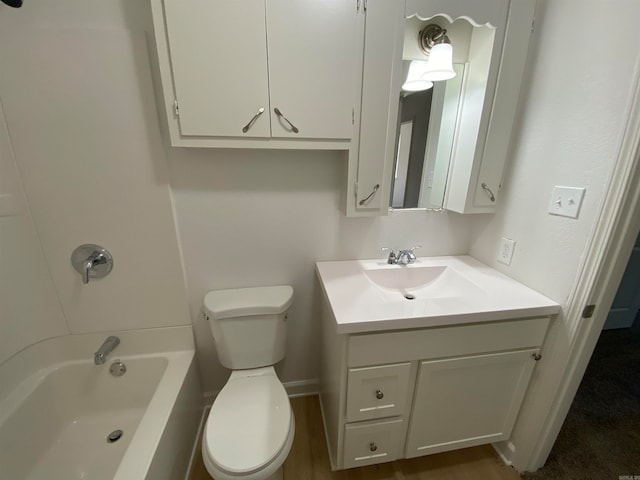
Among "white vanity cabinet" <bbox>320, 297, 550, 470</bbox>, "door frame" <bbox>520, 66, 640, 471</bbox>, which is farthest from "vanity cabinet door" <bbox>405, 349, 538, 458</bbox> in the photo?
"door frame" <bbox>520, 66, 640, 471</bbox>

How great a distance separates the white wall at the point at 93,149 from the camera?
0.94m

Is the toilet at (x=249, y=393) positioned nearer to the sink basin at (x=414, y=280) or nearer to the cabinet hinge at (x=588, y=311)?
the sink basin at (x=414, y=280)

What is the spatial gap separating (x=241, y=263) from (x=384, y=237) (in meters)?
0.75

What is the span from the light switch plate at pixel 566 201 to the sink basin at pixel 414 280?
44cm

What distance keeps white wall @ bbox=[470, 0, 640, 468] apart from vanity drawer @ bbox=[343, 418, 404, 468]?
61 centimetres

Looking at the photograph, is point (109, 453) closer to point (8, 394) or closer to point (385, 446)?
point (8, 394)

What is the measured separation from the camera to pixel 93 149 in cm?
104

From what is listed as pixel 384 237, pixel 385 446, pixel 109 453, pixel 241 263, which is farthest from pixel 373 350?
pixel 109 453

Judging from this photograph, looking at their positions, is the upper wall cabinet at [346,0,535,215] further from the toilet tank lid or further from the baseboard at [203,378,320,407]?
the baseboard at [203,378,320,407]

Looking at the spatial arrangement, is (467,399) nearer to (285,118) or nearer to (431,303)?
(431,303)

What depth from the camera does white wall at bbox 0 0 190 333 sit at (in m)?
0.94

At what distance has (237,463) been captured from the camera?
0.88 metres

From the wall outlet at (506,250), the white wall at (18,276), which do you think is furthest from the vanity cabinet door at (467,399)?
the white wall at (18,276)

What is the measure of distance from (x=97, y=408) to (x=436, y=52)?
7.25 feet
